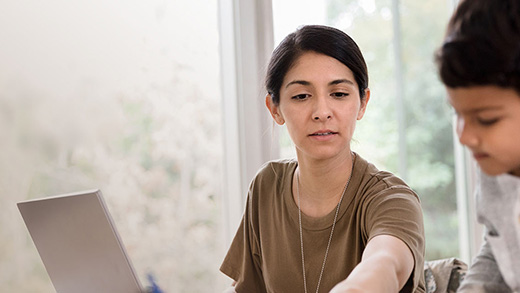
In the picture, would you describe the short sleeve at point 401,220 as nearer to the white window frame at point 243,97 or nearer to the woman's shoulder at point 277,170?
the woman's shoulder at point 277,170

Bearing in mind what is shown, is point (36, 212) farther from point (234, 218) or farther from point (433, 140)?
point (433, 140)

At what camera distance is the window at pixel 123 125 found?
2.12 metres

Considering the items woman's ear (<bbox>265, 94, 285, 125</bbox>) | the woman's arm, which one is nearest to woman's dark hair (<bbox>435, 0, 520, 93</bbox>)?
the woman's arm

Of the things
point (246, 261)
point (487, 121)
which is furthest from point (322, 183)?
point (487, 121)

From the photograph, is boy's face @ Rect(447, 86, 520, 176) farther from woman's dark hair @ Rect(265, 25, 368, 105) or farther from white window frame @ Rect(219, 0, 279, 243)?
white window frame @ Rect(219, 0, 279, 243)

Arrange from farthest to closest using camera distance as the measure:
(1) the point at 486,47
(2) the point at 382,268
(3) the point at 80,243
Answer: (3) the point at 80,243
(2) the point at 382,268
(1) the point at 486,47

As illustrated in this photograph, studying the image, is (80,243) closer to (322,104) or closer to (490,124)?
(322,104)

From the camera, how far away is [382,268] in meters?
1.13

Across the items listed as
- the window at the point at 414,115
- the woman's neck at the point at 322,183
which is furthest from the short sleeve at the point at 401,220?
the window at the point at 414,115

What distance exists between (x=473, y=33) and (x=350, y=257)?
876 millimetres

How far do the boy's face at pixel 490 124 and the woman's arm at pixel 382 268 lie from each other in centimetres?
32

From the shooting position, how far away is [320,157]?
1.58 m

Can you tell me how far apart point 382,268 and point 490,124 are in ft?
1.35

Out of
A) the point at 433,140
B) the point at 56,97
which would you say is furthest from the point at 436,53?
the point at 433,140
